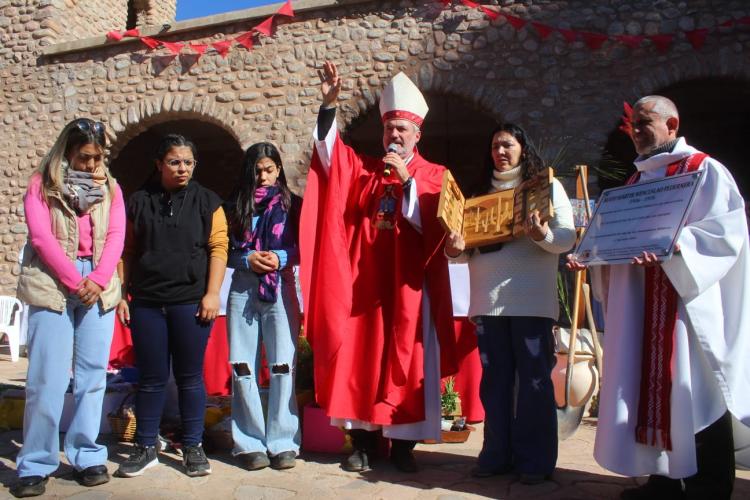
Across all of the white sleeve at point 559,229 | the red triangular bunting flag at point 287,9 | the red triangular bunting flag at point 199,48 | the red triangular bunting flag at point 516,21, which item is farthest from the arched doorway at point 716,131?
the white sleeve at point 559,229

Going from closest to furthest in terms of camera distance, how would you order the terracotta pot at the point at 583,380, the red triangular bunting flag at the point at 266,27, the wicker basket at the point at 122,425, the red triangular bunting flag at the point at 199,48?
the wicker basket at the point at 122,425, the terracotta pot at the point at 583,380, the red triangular bunting flag at the point at 266,27, the red triangular bunting flag at the point at 199,48

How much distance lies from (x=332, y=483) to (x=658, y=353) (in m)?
1.42

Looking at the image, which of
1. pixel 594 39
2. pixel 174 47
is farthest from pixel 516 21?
pixel 174 47

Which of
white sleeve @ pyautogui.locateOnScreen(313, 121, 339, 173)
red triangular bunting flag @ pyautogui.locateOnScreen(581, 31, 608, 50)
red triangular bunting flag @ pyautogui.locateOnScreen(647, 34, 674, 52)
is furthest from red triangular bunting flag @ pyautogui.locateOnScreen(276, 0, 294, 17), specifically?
white sleeve @ pyautogui.locateOnScreen(313, 121, 339, 173)

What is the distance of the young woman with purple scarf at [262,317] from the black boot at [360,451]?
0.26 metres

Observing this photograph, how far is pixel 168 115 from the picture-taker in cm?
898

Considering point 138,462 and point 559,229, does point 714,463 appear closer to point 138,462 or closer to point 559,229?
point 559,229

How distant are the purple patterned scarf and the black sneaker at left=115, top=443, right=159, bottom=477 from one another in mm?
1016

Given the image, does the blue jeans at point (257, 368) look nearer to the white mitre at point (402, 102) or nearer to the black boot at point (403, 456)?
the black boot at point (403, 456)

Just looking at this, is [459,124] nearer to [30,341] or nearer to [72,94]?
[72,94]

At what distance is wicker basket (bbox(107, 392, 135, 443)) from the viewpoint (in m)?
3.49

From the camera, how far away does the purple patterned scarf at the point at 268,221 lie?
10.3 ft

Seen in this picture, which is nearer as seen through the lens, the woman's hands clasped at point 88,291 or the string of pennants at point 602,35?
the woman's hands clasped at point 88,291

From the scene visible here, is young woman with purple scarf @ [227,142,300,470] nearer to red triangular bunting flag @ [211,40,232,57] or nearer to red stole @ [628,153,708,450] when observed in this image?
red stole @ [628,153,708,450]
